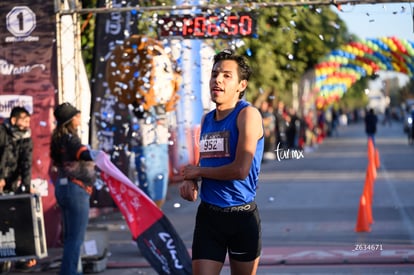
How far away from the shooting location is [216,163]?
237 inches

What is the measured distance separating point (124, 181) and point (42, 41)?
8.88ft

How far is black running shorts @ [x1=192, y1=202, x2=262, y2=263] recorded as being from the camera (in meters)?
5.96

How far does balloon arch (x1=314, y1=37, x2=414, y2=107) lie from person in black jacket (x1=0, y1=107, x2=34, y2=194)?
15.3ft

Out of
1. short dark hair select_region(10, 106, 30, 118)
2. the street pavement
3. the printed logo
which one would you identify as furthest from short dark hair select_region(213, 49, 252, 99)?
the printed logo

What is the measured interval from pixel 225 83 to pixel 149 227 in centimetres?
373

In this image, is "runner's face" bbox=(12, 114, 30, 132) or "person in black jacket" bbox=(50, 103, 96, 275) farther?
"runner's face" bbox=(12, 114, 30, 132)

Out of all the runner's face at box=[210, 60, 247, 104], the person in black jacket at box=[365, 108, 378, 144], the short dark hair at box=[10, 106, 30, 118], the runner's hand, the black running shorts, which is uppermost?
the runner's face at box=[210, 60, 247, 104]

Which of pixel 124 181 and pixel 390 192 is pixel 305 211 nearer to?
pixel 390 192

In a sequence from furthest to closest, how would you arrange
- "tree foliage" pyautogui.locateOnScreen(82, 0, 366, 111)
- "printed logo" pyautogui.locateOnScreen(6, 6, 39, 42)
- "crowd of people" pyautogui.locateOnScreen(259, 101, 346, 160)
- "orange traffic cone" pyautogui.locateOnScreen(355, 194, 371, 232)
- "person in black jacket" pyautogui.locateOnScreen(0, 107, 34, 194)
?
"crowd of people" pyautogui.locateOnScreen(259, 101, 346, 160), "orange traffic cone" pyautogui.locateOnScreen(355, 194, 371, 232), "printed logo" pyautogui.locateOnScreen(6, 6, 39, 42), "tree foliage" pyautogui.locateOnScreen(82, 0, 366, 111), "person in black jacket" pyautogui.locateOnScreen(0, 107, 34, 194)

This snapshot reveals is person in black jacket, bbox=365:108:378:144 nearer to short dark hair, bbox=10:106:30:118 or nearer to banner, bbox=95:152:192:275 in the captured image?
short dark hair, bbox=10:106:30:118

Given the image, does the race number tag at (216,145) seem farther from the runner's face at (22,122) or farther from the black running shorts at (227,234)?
the runner's face at (22,122)

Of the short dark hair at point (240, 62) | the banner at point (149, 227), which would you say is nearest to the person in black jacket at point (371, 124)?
the banner at point (149, 227)

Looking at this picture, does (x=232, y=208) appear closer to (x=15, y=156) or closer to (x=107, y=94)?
(x=15, y=156)

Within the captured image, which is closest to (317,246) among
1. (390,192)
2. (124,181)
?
(124,181)
